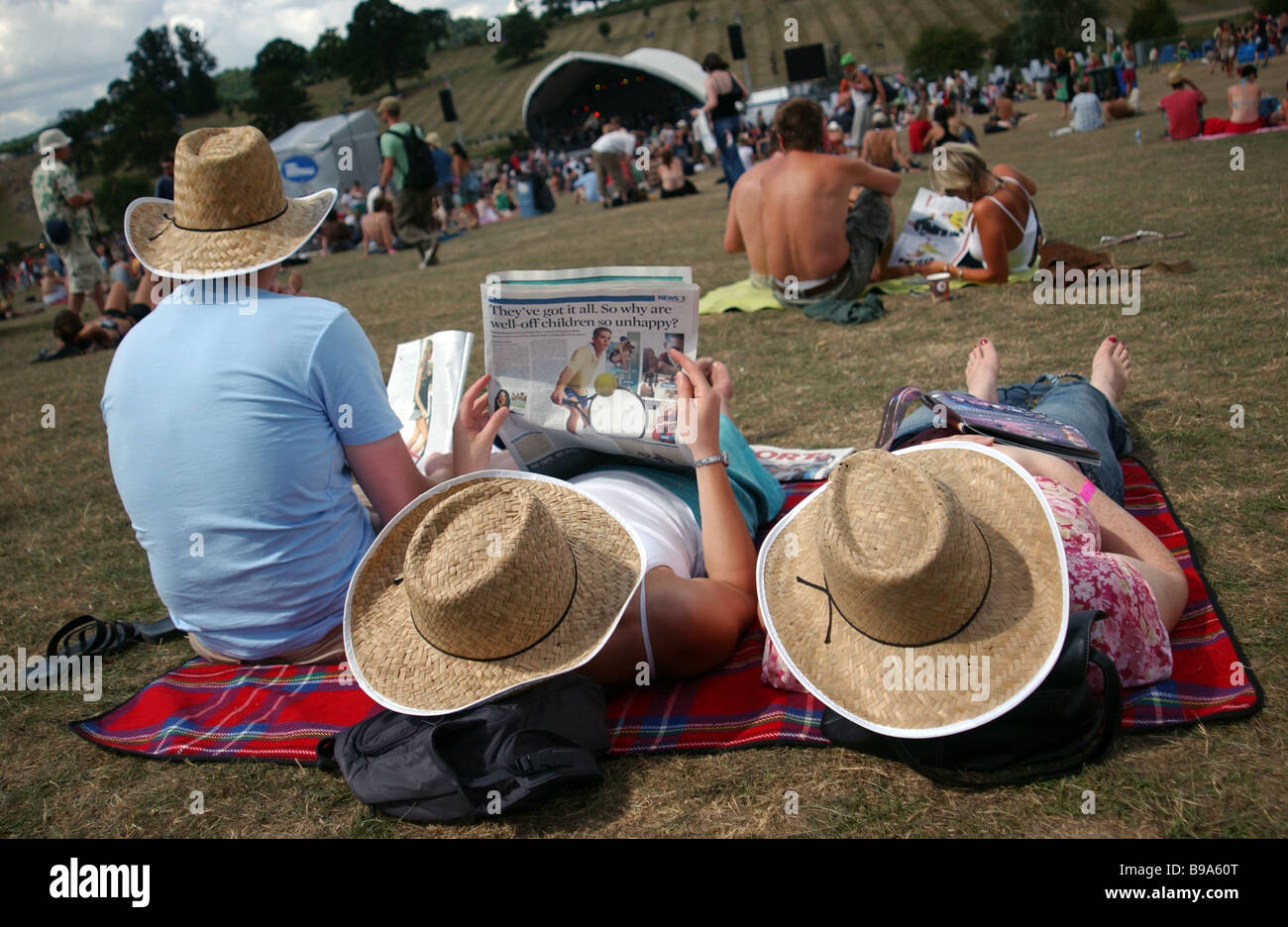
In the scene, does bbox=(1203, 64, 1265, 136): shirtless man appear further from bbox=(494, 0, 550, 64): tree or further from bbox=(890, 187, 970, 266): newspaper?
bbox=(494, 0, 550, 64): tree

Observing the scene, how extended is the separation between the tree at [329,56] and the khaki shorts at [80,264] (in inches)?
2727

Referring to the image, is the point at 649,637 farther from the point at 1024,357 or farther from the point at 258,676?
the point at 1024,357

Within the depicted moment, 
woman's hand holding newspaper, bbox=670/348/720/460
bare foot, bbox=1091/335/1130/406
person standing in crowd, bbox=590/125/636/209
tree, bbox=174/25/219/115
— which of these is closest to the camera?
woman's hand holding newspaper, bbox=670/348/720/460

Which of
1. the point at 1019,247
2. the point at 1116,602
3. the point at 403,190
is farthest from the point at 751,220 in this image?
the point at 403,190

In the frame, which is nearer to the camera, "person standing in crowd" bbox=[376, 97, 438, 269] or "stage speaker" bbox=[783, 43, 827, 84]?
"person standing in crowd" bbox=[376, 97, 438, 269]

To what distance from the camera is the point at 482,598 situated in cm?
185

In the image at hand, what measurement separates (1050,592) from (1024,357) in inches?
129

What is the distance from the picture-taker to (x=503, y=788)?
204 cm

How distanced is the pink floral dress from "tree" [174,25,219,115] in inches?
3611

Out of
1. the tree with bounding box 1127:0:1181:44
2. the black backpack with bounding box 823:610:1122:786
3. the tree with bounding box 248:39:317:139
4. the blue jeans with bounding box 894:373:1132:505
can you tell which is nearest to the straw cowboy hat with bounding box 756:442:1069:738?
the black backpack with bounding box 823:610:1122:786

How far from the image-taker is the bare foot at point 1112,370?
3559mm

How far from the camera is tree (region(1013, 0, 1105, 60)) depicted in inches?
1382

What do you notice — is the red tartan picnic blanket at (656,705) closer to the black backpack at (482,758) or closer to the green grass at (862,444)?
Result: the green grass at (862,444)

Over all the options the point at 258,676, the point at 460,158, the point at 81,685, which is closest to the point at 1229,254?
the point at 258,676
